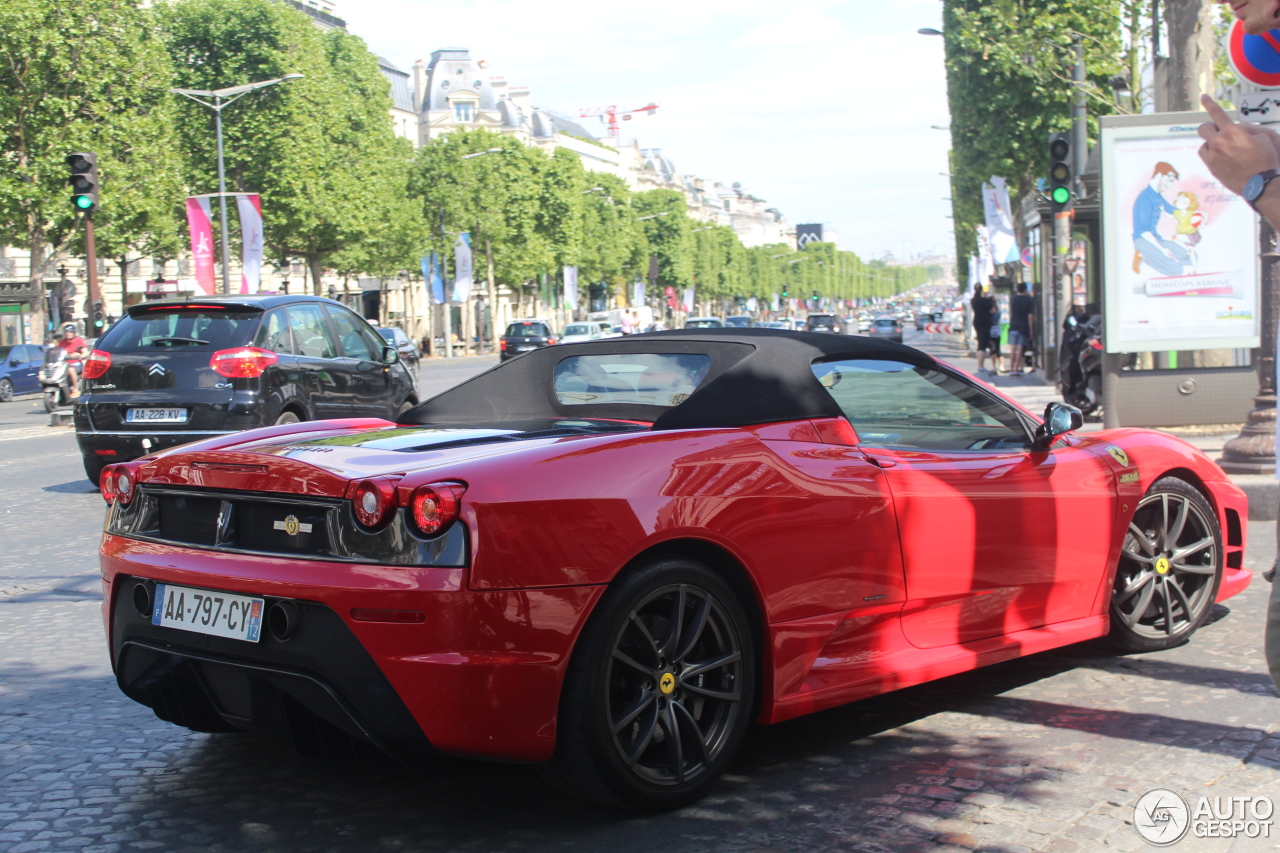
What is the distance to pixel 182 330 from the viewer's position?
11031 mm

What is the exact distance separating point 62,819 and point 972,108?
1425 inches

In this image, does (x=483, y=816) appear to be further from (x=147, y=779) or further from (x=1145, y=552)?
(x=1145, y=552)

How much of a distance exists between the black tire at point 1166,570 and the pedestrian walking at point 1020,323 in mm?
22512

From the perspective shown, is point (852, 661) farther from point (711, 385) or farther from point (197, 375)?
point (197, 375)

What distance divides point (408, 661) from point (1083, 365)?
1485 cm

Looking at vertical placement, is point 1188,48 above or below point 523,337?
above

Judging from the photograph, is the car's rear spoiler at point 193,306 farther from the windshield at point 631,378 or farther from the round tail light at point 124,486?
the round tail light at point 124,486

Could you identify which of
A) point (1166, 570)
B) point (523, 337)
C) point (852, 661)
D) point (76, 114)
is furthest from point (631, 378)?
point (523, 337)

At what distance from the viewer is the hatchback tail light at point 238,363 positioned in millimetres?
10711

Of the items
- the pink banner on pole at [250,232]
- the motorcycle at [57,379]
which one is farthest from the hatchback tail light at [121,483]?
the pink banner on pole at [250,232]

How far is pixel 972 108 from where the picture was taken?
37031 mm

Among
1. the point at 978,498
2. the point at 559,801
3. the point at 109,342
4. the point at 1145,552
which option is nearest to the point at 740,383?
the point at 978,498

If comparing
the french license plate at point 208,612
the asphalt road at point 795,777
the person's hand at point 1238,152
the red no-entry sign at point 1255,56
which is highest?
the red no-entry sign at point 1255,56

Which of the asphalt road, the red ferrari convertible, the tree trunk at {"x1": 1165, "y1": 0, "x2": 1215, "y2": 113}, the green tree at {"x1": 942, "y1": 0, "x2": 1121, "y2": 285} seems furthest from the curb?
the green tree at {"x1": 942, "y1": 0, "x2": 1121, "y2": 285}
